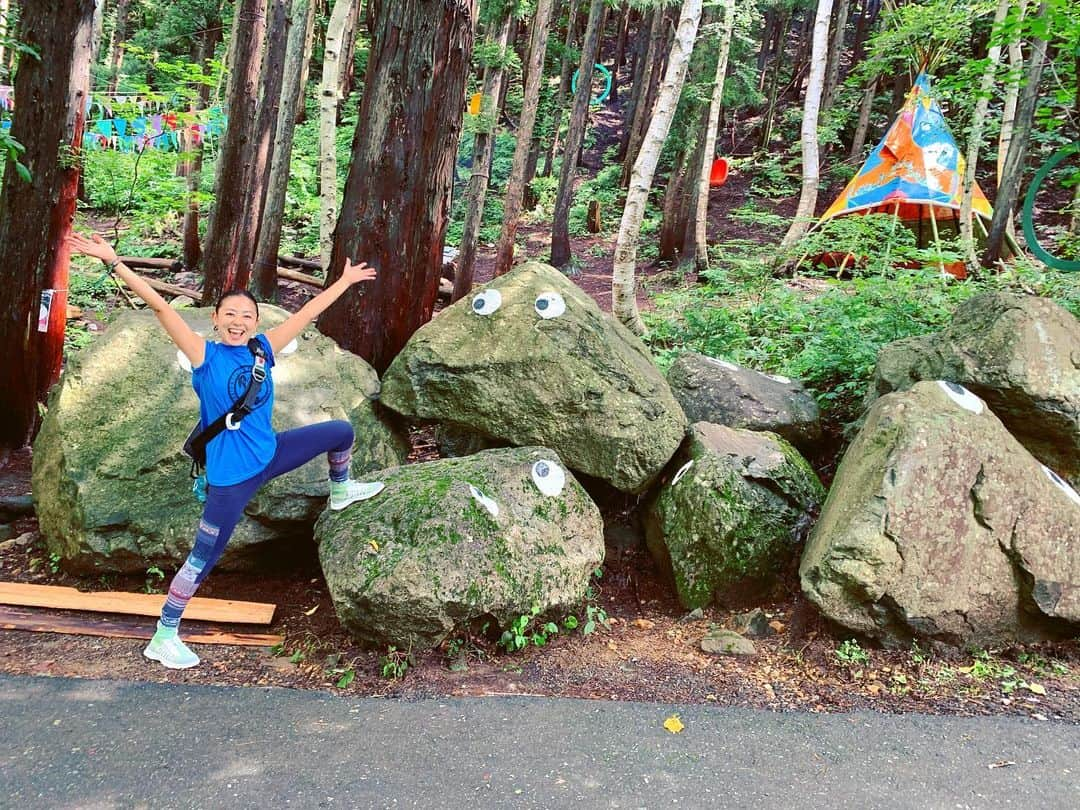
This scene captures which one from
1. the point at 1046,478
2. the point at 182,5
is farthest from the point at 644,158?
the point at 182,5

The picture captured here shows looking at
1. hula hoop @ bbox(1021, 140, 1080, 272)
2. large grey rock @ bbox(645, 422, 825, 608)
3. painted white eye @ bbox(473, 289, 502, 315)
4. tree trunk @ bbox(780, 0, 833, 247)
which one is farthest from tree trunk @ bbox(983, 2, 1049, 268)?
painted white eye @ bbox(473, 289, 502, 315)

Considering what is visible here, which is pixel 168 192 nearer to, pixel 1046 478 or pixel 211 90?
pixel 1046 478

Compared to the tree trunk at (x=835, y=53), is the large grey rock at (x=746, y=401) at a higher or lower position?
lower

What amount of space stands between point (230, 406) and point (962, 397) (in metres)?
4.21

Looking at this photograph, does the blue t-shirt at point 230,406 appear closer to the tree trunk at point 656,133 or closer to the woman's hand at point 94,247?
the woman's hand at point 94,247

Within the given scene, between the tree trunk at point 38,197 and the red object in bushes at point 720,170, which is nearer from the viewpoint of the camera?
the tree trunk at point 38,197

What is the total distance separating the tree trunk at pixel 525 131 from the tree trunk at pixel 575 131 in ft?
3.81

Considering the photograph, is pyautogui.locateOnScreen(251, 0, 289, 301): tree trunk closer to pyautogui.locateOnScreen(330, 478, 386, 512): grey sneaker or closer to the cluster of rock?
the cluster of rock

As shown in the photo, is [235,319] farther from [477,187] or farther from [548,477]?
[477,187]

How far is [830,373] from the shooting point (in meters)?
6.36

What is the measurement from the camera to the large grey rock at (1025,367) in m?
4.42

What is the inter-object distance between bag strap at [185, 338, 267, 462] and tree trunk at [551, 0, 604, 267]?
12.7 meters

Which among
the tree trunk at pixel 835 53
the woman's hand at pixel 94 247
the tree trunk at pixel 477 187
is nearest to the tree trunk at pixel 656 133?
the tree trunk at pixel 477 187

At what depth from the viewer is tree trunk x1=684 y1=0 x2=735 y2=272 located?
43.7 ft
